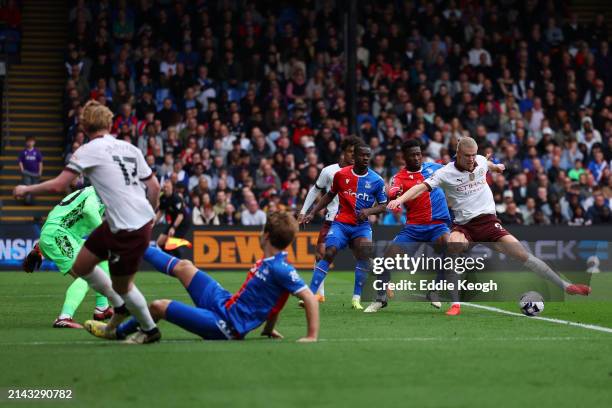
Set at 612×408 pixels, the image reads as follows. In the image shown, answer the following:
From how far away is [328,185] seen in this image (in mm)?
15242

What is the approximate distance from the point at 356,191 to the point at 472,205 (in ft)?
5.26

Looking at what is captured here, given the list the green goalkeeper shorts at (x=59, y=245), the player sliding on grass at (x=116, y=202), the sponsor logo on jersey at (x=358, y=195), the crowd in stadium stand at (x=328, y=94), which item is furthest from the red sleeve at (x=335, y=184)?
the crowd in stadium stand at (x=328, y=94)

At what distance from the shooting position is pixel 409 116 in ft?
92.9

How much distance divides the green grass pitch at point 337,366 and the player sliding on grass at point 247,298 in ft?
0.56

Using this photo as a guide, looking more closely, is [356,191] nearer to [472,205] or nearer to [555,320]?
[472,205]

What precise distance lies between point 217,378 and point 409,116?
831 inches

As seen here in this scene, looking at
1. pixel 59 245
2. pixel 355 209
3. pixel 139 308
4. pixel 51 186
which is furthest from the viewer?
pixel 355 209

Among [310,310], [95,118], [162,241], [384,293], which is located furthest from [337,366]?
[162,241]

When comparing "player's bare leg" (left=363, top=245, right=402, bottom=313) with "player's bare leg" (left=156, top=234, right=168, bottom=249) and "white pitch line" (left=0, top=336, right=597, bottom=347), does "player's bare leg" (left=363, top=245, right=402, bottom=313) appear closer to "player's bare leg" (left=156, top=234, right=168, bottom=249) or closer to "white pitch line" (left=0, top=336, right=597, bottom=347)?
"white pitch line" (left=0, top=336, right=597, bottom=347)

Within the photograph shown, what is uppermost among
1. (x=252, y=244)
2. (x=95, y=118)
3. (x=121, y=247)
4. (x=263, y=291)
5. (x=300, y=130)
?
(x=95, y=118)

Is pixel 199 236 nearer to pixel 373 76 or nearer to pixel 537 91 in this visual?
pixel 373 76

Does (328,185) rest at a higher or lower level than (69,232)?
higher

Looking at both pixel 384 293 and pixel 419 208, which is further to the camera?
pixel 419 208

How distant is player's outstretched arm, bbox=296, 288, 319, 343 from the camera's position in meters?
9.16
